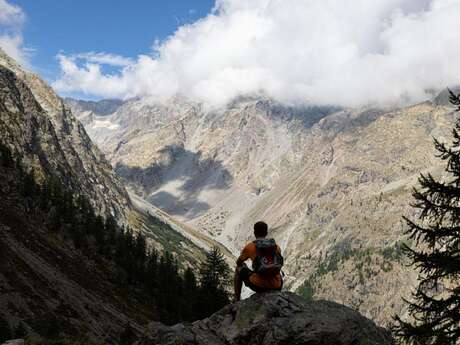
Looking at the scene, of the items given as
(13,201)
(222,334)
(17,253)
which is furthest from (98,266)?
(222,334)

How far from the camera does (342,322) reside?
15344 millimetres

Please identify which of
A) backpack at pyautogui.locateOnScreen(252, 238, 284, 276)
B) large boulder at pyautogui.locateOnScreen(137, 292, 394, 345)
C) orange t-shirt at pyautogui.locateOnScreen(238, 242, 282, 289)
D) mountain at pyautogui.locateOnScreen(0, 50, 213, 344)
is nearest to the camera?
large boulder at pyautogui.locateOnScreen(137, 292, 394, 345)

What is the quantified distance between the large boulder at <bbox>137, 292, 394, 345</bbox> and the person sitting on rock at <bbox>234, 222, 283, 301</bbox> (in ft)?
1.28

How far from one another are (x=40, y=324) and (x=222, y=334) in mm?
29755

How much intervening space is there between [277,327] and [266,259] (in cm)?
213

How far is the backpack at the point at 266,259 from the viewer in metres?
15.6

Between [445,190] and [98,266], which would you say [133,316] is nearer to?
[98,266]

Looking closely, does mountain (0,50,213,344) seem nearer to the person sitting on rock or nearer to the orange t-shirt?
the person sitting on rock

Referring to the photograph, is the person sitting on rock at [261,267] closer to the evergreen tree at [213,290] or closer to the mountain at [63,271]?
the mountain at [63,271]

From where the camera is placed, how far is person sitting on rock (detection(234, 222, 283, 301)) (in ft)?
51.2

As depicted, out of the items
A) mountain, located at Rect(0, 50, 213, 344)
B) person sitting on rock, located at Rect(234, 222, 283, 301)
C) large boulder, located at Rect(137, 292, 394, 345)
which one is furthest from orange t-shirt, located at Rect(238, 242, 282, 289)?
mountain, located at Rect(0, 50, 213, 344)

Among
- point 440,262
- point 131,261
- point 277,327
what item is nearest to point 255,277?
point 277,327

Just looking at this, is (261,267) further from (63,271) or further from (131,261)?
(131,261)

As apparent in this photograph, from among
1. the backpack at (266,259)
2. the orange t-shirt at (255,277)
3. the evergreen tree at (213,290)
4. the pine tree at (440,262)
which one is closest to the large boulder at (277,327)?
the orange t-shirt at (255,277)
